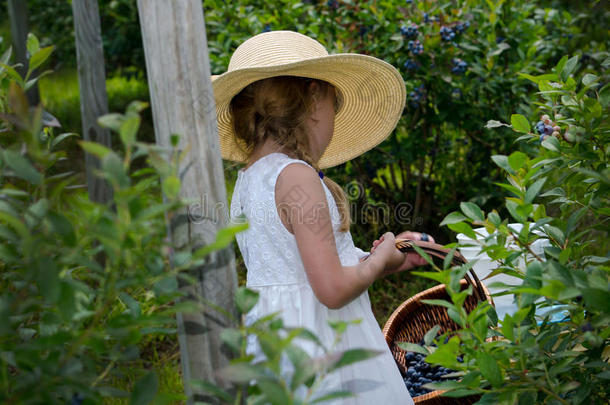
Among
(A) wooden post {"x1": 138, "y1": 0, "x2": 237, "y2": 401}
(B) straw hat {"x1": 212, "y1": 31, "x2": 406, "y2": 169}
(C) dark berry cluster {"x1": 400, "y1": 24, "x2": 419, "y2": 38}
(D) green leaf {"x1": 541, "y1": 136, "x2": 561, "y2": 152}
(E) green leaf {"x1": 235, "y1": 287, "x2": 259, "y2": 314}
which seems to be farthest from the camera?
(C) dark berry cluster {"x1": 400, "y1": 24, "x2": 419, "y2": 38}

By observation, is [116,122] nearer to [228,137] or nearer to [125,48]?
[228,137]

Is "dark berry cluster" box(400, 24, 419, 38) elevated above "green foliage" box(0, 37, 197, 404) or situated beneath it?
elevated above

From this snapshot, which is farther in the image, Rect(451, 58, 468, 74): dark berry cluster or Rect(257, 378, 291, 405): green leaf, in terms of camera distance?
Rect(451, 58, 468, 74): dark berry cluster

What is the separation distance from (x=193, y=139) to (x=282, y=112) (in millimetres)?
617

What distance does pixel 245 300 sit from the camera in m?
0.79

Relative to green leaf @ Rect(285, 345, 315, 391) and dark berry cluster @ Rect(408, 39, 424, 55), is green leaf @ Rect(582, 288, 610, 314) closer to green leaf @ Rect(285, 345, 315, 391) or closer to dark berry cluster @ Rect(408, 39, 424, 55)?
green leaf @ Rect(285, 345, 315, 391)

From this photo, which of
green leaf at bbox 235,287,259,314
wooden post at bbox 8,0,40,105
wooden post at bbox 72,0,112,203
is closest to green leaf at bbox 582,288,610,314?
green leaf at bbox 235,287,259,314

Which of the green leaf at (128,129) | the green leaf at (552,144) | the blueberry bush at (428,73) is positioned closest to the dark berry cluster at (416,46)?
the blueberry bush at (428,73)

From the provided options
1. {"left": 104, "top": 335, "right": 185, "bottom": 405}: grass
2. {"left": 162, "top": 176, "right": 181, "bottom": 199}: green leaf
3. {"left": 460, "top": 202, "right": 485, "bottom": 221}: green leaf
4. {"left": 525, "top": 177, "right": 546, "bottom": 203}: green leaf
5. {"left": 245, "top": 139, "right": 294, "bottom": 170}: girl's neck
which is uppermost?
{"left": 162, "top": 176, "right": 181, "bottom": 199}: green leaf

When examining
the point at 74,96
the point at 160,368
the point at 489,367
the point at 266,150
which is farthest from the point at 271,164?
the point at 74,96

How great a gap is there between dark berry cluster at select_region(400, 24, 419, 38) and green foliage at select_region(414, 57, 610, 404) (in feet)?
4.91

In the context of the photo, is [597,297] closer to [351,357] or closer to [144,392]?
[351,357]

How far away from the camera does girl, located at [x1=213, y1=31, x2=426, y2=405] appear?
4.32 ft

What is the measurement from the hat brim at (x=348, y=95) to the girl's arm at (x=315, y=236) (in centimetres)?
27
